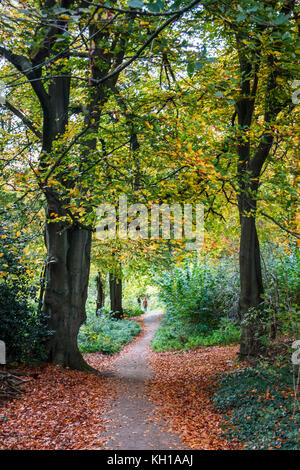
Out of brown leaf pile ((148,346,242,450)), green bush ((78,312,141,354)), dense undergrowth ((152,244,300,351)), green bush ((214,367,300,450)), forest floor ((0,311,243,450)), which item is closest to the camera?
green bush ((214,367,300,450))

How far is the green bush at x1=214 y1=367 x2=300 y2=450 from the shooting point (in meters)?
4.67

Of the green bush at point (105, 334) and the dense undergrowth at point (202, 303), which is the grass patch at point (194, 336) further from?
the green bush at point (105, 334)

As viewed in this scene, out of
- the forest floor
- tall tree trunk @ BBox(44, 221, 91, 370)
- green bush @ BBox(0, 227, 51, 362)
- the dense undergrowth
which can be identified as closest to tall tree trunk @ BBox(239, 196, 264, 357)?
the forest floor

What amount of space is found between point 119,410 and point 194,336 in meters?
8.26

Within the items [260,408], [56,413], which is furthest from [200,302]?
[56,413]

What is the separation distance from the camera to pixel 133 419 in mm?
6223

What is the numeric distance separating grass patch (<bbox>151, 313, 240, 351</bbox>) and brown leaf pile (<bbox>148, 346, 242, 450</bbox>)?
0.74 m

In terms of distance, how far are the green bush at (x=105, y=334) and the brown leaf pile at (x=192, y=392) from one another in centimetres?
226

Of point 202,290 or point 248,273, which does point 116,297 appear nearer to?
point 202,290

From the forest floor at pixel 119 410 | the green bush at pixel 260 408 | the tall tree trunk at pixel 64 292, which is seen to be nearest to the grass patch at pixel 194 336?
the forest floor at pixel 119 410

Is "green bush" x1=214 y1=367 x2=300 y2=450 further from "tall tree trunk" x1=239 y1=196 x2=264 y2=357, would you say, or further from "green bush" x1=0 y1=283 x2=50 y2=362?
"green bush" x1=0 y1=283 x2=50 y2=362
